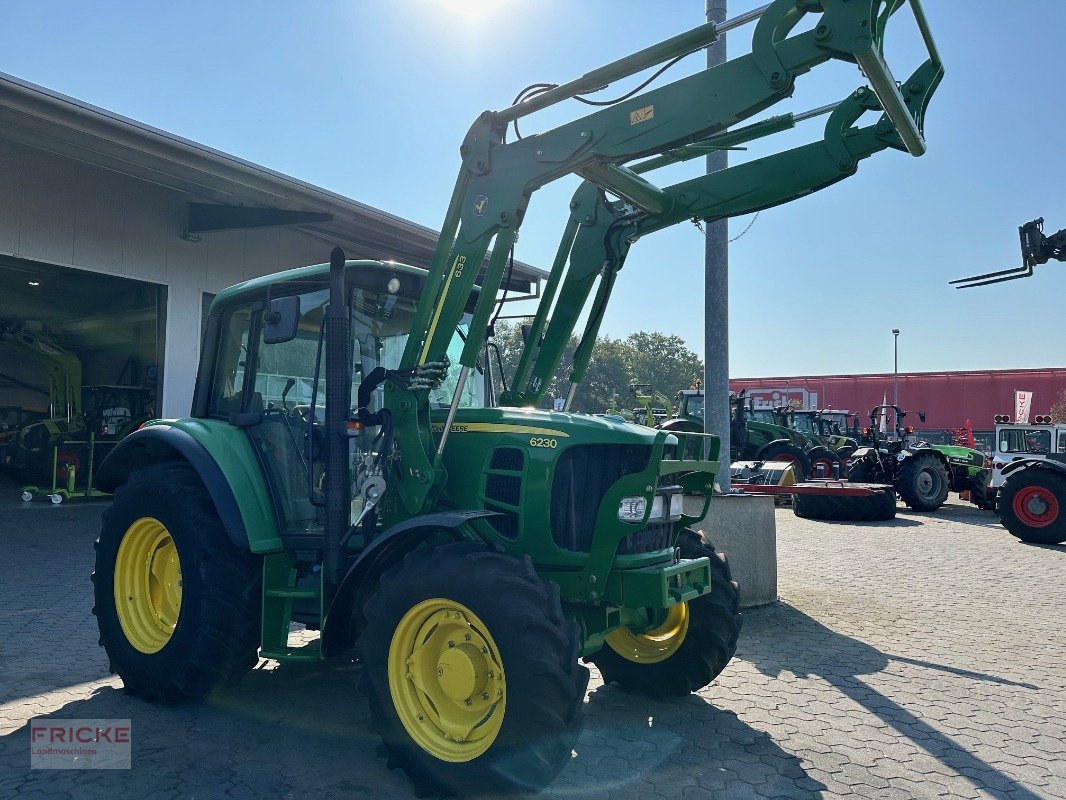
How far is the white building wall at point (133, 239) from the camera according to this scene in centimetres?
1215

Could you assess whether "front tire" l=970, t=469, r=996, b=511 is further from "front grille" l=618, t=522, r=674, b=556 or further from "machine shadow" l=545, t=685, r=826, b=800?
"front grille" l=618, t=522, r=674, b=556

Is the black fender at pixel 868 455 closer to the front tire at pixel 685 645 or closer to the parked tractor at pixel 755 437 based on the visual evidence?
the parked tractor at pixel 755 437

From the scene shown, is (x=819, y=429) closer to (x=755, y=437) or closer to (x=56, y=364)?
(x=755, y=437)

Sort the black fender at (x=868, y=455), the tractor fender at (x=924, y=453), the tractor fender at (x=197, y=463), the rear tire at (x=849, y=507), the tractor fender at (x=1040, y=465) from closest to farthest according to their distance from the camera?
the tractor fender at (x=197, y=463) < the tractor fender at (x=1040, y=465) < the rear tire at (x=849, y=507) < the tractor fender at (x=924, y=453) < the black fender at (x=868, y=455)

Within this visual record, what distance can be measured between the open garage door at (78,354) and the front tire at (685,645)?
1144 centimetres

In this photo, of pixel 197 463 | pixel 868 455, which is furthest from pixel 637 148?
pixel 868 455

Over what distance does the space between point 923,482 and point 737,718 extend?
1456 cm

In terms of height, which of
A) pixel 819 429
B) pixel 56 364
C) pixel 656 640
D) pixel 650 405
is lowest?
pixel 656 640

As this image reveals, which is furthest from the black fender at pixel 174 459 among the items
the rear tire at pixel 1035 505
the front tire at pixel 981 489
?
the front tire at pixel 981 489

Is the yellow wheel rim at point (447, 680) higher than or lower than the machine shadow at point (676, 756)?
higher

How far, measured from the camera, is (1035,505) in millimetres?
13117

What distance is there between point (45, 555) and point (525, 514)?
8.05 m

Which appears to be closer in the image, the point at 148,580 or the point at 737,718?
the point at 737,718

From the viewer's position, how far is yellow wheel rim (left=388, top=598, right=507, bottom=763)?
3.70 metres
